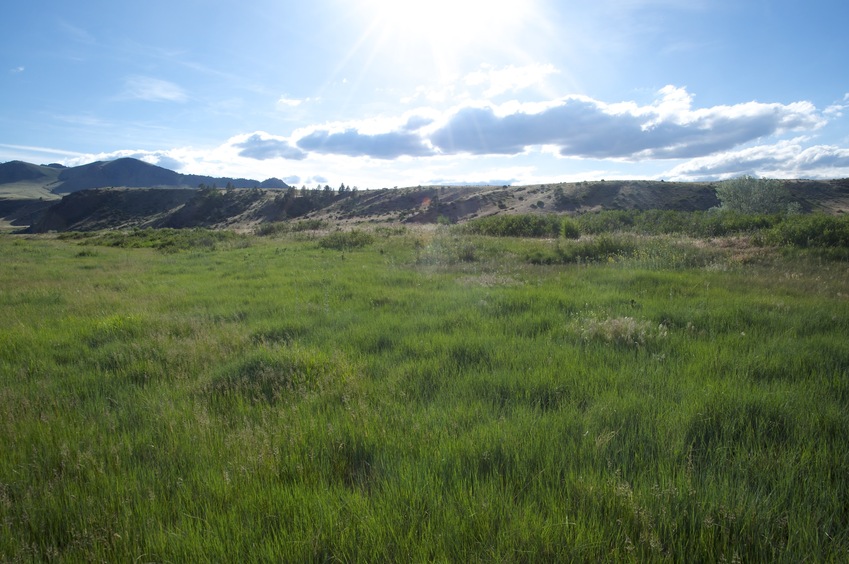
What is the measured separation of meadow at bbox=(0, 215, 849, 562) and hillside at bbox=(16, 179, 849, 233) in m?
53.7

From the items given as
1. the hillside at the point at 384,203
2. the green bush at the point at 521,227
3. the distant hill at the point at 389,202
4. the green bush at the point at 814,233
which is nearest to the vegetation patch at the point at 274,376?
the green bush at the point at 814,233

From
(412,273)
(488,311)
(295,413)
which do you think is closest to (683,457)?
(295,413)

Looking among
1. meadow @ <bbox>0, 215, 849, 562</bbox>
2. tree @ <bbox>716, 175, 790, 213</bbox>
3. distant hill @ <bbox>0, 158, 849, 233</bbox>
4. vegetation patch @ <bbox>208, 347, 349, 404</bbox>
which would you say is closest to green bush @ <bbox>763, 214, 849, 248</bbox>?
meadow @ <bbox>0, 215, 849, 562</bbox>

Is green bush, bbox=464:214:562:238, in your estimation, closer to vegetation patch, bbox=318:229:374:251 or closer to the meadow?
vegetation patch, bbox=318:229:374:251

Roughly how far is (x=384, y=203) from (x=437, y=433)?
95.2 m

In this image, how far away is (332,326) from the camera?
7.64 metres

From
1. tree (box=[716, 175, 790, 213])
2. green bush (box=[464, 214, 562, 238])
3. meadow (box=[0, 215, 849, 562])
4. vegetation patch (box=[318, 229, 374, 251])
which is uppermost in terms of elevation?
tree (box=[716, 175, 790, 213])

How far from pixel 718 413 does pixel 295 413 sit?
151 inches

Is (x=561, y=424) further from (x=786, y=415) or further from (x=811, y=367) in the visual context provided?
(x=811, y=367)

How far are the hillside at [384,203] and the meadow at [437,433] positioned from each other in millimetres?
53678

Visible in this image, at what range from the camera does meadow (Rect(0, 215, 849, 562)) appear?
8.15 feet

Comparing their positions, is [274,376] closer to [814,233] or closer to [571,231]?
[814,233]

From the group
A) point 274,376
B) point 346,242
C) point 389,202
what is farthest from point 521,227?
point 389,202

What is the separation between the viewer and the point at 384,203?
316 feet
